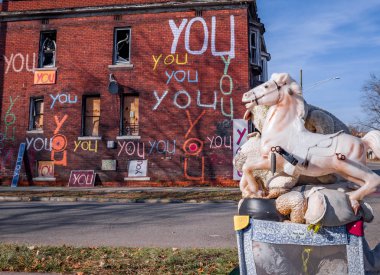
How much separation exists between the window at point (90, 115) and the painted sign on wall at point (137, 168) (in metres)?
2.54

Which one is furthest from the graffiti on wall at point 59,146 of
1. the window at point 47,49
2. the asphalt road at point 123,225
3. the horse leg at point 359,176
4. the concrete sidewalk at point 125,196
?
the horse leg at point 359,176

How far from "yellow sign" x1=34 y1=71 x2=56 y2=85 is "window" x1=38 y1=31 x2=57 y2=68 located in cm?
51

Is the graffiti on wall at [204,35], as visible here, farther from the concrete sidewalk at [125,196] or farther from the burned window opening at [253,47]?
the concrete sidewalk at [125,196]

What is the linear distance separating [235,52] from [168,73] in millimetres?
3301

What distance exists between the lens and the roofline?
1733 centimetres

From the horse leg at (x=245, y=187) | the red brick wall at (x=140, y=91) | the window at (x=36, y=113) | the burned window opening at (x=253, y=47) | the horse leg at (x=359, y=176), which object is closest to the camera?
the horse leg at (x=359, y=176)

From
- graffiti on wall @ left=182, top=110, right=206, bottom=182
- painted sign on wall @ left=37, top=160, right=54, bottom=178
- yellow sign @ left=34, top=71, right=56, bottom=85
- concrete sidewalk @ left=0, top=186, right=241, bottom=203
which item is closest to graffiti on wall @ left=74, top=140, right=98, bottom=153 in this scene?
painted sign on wall @ left=37, top=160, right=54, bottom=178

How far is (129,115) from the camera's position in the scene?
18016 mm

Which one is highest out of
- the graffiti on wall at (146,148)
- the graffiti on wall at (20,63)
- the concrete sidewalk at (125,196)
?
the graffiti on wall at (20,63)

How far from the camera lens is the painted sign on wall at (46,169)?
18.0 meters

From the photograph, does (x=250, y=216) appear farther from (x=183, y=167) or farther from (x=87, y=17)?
(x=87, y=17)

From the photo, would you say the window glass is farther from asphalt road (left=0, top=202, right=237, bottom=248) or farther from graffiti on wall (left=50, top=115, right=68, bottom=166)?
asphalt road (left=0, top=202, right=237, bottom=248)

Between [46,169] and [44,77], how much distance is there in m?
4.61

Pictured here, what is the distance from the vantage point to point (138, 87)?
17.7m
